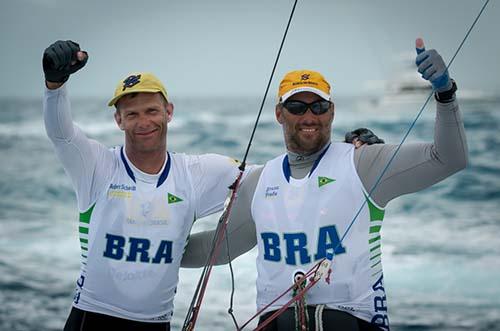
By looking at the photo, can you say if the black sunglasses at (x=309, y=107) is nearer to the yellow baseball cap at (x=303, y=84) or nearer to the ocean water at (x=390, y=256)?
the yellow baseball cap at (x=303, y=84)

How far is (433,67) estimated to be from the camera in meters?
2.97

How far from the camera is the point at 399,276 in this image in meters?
9.80

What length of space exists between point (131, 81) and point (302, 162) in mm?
902

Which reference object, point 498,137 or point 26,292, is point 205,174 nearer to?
point 26,292

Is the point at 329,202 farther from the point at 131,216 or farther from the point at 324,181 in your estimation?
the point at 131,216

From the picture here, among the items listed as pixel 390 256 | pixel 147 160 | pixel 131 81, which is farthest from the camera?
pixel 390 256

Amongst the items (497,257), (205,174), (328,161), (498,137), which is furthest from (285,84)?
(498,137)

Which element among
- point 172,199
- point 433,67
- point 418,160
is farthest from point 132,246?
point 433,67

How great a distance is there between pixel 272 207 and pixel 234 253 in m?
0.60

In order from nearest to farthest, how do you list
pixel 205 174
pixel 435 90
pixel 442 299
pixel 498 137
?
pixel 435 90, pixel 205 174, pixel 442 299, pixel 498 137

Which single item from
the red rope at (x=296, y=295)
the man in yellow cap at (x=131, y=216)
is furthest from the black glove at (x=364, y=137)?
the man in yellow cap at (x=131, y=216)

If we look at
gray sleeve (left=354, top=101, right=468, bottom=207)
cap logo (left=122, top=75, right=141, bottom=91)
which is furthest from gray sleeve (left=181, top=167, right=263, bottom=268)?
cap logo (left=122, top=75, right=141, bottom=91)

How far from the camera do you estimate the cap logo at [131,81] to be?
3.61 meters

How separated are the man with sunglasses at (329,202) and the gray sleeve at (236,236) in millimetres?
125
